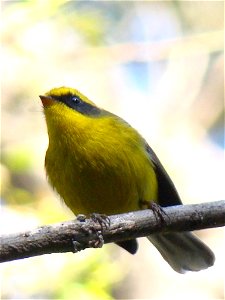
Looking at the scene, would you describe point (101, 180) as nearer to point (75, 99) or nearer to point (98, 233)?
point (75, 99)

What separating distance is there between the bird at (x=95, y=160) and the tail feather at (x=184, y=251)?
0.51 meters

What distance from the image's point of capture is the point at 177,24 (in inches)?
364

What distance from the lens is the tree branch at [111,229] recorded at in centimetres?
Result: 383

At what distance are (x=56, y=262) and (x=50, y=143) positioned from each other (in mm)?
1452

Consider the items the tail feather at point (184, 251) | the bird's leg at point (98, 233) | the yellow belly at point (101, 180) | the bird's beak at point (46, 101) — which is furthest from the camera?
the tail feather at point (184, 251)

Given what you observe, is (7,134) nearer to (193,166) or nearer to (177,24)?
(193,166)

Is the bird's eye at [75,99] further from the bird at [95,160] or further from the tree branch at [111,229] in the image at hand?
the tree branch at [111,229]

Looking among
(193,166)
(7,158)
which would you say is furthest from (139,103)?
(7,158)

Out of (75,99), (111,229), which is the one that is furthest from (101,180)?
(111,229)

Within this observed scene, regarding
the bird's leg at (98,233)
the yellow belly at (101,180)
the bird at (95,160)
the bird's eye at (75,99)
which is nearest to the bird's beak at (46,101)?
the bird at (95,160)

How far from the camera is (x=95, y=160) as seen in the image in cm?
507

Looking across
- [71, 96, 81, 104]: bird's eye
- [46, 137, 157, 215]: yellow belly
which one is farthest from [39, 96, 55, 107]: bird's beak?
[46, 137, 157, 215]: yellow belly

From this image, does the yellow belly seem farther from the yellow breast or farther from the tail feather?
the tail feather

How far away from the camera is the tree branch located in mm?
3830
